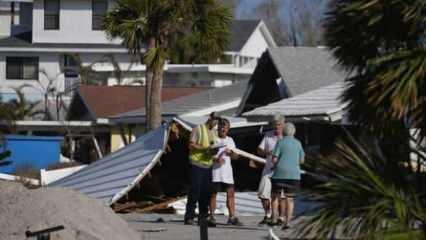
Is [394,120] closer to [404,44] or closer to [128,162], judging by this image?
[404,44]

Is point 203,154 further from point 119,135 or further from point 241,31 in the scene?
point 241,31

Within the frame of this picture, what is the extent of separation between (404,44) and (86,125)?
42.6m

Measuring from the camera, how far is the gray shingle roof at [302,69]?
31.6 metres

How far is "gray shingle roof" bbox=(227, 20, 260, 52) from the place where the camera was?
7124 cm

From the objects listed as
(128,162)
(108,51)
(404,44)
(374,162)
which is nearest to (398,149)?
(374,162)

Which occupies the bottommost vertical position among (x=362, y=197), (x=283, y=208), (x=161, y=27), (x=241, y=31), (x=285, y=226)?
(x=285, y=226)

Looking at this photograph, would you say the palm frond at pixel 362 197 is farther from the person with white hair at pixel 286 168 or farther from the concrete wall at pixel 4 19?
the concrete wall at pixel 4 19

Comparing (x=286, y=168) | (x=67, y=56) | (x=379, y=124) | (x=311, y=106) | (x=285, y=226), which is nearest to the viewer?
(x=379, y=124)

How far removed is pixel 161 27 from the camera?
111 feet

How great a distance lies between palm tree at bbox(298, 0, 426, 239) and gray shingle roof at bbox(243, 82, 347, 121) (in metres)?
14.7

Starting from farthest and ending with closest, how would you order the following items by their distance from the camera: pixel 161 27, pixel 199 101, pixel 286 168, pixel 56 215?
1. pixel 199 101
2. pixel 161 27
3. pixel 286 168
4. pixel 56 215

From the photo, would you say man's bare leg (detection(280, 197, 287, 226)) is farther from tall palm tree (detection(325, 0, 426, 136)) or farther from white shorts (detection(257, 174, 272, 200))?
tall palm tree (detection(325, 0, 426, 136))

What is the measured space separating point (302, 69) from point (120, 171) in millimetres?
9556

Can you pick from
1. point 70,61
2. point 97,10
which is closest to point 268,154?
point 97,10
